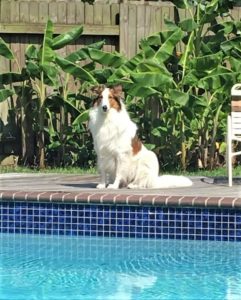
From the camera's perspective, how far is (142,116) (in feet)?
42.0

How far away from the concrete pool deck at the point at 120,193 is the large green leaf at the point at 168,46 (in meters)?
2.11

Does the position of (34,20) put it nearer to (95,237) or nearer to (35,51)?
(35,51)

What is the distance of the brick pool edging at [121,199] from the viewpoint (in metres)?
8.13

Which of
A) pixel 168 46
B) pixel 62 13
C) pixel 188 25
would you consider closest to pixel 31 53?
pixel 62 13

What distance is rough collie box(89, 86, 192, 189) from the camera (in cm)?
954

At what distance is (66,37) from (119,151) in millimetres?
3317

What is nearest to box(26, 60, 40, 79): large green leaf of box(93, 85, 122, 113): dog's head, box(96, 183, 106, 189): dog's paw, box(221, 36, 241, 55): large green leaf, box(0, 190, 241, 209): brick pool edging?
box(221, 36, 241, 55): large green leaf

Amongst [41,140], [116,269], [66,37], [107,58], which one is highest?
[66,37]

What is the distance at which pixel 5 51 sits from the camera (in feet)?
40.4

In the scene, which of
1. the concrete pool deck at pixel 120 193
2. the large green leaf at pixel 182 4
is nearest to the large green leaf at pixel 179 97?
the concrete pool deck at pixel 120 193

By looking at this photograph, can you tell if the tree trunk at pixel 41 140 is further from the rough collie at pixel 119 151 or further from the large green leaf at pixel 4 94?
the rough collie at pixel 119 151

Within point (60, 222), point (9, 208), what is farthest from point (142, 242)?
point (9, 208)

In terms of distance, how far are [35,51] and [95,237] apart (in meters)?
4.71

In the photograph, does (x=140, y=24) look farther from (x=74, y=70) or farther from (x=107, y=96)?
(x=107, y=96)
